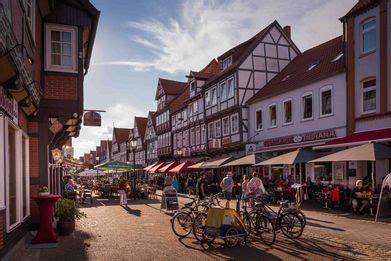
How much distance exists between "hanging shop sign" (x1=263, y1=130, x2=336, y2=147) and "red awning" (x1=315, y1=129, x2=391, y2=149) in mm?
1219

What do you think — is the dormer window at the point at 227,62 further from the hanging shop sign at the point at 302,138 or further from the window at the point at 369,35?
the window at the point at 369,35

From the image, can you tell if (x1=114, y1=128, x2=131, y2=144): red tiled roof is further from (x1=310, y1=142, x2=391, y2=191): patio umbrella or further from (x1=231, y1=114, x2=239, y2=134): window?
(x1=310, y1=142, x2=391, y2=191): patio umbrella

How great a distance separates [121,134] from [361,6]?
68.4m

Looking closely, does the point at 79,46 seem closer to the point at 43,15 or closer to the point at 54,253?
the point at 43,15

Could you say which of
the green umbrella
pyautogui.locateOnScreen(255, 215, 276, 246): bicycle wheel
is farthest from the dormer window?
pyautogui.locateOnScreen(255, 215, 276, 246): bicycle wheel

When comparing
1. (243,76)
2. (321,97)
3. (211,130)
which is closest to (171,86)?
(211,130)

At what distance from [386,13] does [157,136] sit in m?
39.2

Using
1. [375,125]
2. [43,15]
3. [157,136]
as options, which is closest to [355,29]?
[375,125]

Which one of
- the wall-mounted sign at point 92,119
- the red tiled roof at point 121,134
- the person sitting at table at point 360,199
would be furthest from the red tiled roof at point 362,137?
the red tiled roof at point 121,134

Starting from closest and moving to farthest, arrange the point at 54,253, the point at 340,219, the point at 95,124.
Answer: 1. the point at 54,253
2. the point at 340,219
3. the point at 95,124

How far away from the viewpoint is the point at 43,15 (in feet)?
39.1

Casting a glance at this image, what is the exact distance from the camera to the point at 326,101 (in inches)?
824

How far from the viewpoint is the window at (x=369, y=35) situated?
1803 centimetres

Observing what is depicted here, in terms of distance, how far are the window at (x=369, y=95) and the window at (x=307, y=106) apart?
410 cm
